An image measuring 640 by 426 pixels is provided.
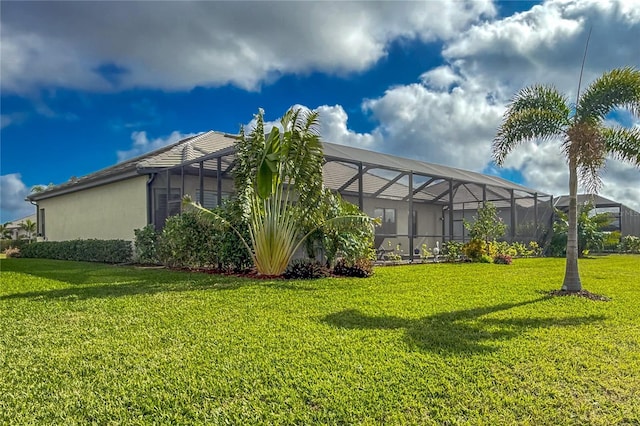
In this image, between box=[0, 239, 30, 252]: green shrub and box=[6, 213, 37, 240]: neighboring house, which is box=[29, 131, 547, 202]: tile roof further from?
box=[6, 213, 37, 240]: neighboring house

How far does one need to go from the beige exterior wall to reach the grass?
8570 millimetres

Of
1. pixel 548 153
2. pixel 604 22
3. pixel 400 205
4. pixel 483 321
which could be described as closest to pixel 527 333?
pixel 483 321

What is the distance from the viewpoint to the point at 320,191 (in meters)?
10.4

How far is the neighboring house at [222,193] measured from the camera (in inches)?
574

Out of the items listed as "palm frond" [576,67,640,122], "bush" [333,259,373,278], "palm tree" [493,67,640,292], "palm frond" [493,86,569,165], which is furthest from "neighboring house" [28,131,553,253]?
"palm frond" [576,67,640,122]

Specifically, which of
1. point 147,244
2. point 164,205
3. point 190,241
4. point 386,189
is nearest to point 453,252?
point 386,189

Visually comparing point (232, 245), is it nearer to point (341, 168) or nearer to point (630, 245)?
point (341, 168)

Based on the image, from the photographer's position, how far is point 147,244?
14.0 m

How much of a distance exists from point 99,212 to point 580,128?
17.4m

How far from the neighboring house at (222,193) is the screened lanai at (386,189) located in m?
0.04

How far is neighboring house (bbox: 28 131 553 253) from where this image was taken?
1457cm

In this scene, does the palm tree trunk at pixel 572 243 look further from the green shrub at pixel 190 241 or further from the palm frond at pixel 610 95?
the green shrub at pixel 190 241

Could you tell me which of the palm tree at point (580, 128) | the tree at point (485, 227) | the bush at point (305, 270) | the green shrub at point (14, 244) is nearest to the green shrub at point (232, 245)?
the bush at point (305, 270)

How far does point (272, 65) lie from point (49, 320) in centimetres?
1016
